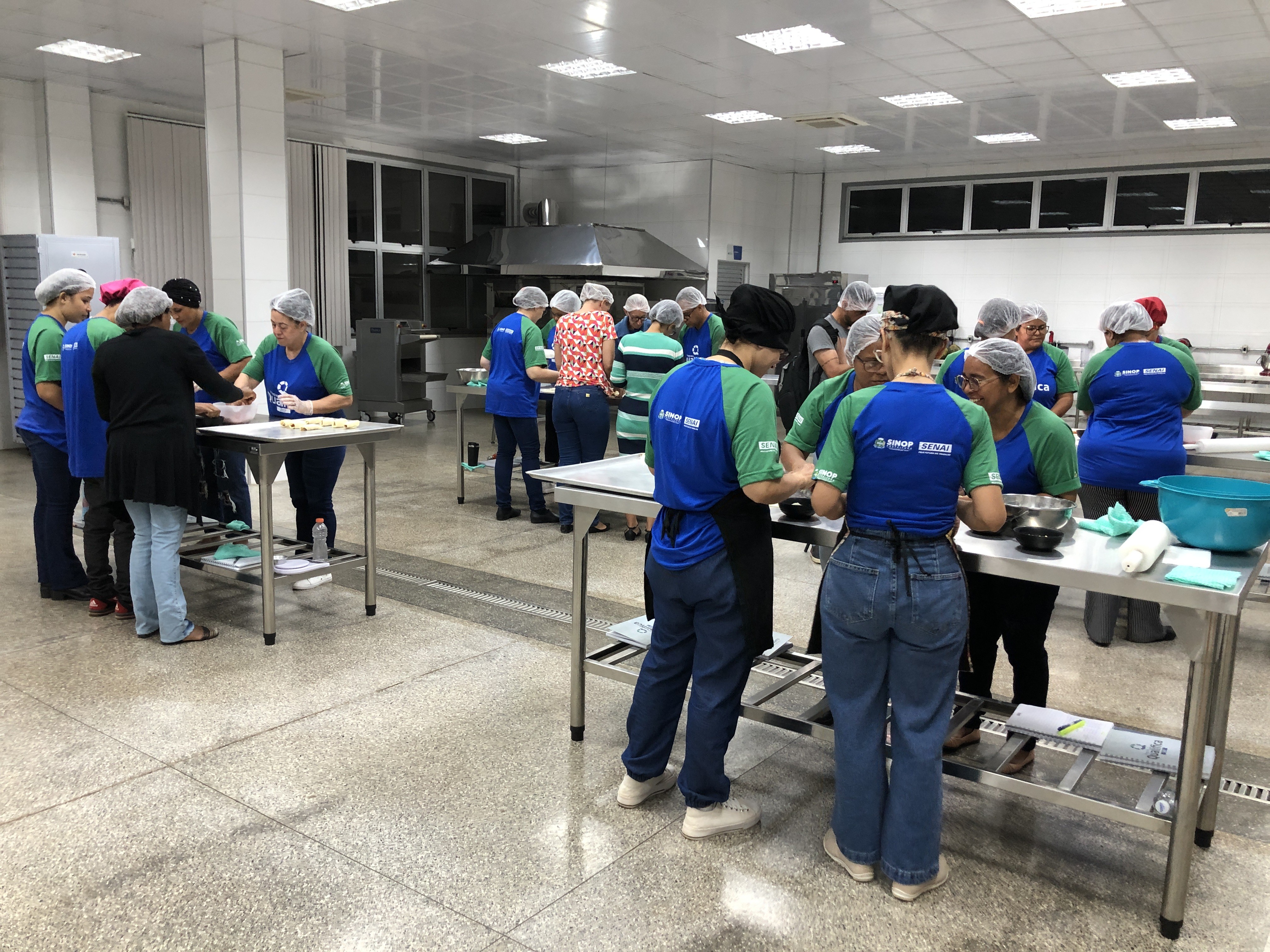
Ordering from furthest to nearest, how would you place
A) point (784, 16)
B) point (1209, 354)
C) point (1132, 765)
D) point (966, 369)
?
1. point (1209, 354)
2. point (784, 16)
3. point (966, 369)
4. point (1132, 765)

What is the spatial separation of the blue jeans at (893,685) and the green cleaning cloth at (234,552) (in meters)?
2.99

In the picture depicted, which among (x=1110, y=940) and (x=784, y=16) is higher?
(x=784, y=16)

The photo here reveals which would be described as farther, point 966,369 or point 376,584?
point 376,584

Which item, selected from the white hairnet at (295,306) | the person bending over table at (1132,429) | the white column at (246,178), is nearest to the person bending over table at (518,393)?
the white hairnet at (295,306)

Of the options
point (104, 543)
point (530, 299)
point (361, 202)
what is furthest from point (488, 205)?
point (104, 543)

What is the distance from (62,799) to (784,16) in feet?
18.3

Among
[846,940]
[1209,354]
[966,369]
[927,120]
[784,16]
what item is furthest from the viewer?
[1209,354]

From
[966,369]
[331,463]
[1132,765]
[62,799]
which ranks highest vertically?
[966,369]

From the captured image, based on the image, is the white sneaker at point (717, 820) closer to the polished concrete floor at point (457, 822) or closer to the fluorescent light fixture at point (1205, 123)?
the polished concrete floor at point (457, 822)

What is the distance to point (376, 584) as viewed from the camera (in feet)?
15.6

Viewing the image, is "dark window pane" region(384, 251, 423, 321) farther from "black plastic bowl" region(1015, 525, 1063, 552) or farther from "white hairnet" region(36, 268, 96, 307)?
"black plastic bowl" region(1015, 525, 1063, 552)

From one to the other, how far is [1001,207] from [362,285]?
302 inches

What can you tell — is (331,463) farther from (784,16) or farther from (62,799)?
(784,16)

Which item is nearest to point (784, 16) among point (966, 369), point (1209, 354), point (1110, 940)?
point (966, 369)
